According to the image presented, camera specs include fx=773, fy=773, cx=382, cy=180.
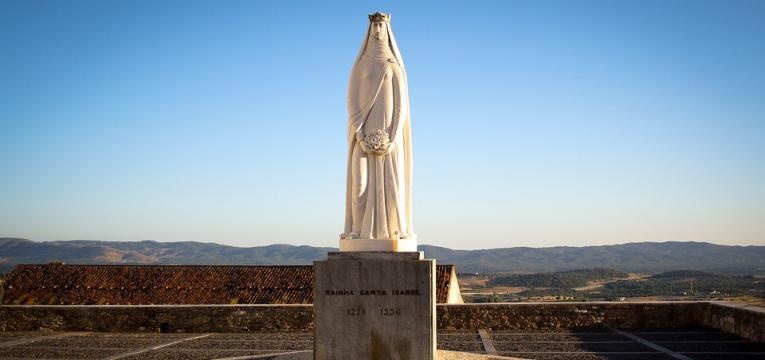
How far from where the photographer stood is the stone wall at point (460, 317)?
→ 17281 mm

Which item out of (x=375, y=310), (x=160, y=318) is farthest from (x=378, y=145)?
(x=160, y=318)

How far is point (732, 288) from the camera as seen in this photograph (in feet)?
226

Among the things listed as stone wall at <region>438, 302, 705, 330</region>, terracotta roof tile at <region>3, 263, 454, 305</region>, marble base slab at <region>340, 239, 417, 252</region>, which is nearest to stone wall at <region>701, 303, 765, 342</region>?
stone wall at <region>438, 302, 705, 330</region>

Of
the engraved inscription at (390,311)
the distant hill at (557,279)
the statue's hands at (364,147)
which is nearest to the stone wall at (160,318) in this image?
the statue's hands at (364,147)

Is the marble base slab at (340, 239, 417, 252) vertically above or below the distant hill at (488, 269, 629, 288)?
above

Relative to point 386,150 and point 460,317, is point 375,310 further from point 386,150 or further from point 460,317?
point 460,317

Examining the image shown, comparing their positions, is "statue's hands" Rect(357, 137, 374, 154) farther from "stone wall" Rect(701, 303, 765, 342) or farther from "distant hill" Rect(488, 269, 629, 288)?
"distant hill" Rect(488, 269, 629, 288)

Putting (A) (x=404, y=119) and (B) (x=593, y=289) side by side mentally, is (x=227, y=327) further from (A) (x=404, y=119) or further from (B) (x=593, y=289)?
(B) (x=593, y=289)

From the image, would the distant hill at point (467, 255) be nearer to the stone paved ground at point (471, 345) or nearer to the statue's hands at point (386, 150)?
the stone paved ground at point (471, 345)

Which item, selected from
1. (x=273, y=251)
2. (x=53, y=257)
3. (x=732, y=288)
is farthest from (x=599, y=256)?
(x=53, y=257)

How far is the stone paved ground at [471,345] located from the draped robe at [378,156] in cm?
437

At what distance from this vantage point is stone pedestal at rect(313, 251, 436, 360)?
378 inches

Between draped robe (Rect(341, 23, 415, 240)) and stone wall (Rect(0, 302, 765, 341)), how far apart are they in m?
7.21

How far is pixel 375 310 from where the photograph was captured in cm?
961
